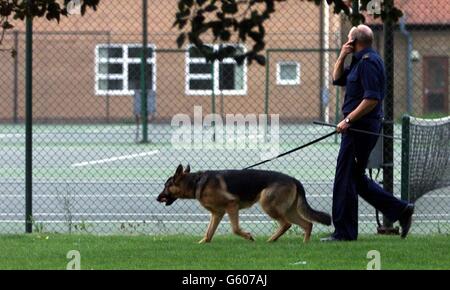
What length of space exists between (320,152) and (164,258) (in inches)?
574

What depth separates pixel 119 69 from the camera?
101 ft

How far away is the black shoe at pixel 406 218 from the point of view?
40.6 ft

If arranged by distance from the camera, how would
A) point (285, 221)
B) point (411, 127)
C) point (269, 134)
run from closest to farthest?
1. point (285, 221)
2. point (411, 127)
3. point (269, 134)

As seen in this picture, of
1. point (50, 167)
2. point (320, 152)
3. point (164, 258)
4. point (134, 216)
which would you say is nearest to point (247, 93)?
point (320, 152)

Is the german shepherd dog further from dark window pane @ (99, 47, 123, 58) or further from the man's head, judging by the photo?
dark window pane @ (99, 47, 123, 58)

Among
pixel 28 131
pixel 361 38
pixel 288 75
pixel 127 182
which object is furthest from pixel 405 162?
pixel 288 75

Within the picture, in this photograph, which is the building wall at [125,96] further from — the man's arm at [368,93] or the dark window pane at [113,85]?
the man's arm at [368,93]

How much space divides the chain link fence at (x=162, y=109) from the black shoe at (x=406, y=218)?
1140 mm

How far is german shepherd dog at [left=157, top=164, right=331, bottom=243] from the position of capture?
40.2 feet

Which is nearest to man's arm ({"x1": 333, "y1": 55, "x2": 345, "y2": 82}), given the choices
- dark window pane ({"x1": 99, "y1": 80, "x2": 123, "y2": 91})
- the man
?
the man

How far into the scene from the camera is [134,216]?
1552cm

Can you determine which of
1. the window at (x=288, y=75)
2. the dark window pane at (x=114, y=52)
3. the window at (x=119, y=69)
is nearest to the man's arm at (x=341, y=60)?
the window at (x=119, y=69)

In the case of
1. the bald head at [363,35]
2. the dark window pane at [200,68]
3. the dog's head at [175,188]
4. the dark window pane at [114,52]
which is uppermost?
the dark window pane at [114,52]
